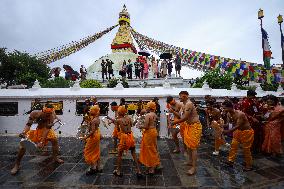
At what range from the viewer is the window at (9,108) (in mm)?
13250

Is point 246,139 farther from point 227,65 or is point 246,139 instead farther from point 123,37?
point 123,37

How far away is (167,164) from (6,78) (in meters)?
30.3

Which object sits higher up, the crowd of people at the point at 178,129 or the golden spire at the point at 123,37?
the golden spire at the point at 123,37

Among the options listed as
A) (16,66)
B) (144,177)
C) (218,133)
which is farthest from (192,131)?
(16,66)

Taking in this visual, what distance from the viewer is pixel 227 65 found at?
25156 mm

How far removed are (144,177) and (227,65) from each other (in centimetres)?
2148

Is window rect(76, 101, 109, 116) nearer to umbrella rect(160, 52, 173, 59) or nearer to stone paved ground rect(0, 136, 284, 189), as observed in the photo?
stone paved ground rect(0, 136, 284, 189)

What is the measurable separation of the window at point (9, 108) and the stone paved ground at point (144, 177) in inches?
202

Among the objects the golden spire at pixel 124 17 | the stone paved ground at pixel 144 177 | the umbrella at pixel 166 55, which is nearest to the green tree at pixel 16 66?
the umbrella at pixel 166 55

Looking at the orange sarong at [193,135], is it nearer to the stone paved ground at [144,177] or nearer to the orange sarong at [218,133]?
the stone paved ground at [144,177]

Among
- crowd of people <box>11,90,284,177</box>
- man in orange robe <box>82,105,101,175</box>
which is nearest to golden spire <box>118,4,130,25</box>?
crowd of people <box>11,90,284,177</box>

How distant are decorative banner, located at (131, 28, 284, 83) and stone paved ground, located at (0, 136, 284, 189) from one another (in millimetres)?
16905

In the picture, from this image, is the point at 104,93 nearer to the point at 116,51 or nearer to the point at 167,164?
the point at 167,164

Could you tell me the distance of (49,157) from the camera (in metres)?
8.34
